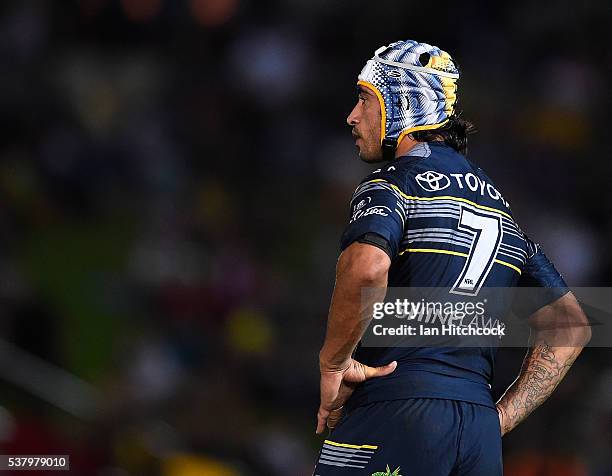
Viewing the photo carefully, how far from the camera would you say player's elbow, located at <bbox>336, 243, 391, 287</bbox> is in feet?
12.7

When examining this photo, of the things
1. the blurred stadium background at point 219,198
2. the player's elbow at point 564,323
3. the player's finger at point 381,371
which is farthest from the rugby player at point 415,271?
the blurred stadium background at point 219,198

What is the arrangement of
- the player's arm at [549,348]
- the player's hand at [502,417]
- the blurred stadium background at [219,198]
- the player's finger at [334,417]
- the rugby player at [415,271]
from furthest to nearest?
1. the blurred stadium background at [219,198]
2. the player's arm at [549,348]
3. the player's hand at [502,417]
4. the player's finger at [334,417]
5. the rugby player at [415,271]

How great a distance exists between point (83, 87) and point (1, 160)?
1.42m

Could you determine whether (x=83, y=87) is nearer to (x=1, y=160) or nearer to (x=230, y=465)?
(x=1, y=160)

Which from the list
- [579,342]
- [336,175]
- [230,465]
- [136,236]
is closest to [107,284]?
[136,236]

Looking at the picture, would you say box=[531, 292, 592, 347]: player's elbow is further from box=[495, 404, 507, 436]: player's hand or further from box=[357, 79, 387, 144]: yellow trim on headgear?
box=[357, 79, 387, 144]: yellow trim on headgear

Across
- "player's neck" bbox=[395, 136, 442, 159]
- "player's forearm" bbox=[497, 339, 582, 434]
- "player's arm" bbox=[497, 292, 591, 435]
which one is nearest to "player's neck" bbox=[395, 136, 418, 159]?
"player's neck" bbox=[395, 136, 442, 159]

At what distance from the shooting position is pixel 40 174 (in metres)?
12.4

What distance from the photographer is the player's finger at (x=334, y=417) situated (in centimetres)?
435

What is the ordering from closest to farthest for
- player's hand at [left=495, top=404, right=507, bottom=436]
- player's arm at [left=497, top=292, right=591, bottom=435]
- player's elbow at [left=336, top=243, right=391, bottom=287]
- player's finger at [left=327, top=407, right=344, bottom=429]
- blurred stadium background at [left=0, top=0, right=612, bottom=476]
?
player's elbow at [left=336, top=243, right=391, bottom=287], player's finger at [left=327, top=407, right=344, bottom=429], player's hand at [left=495, top=404, right=507, bottom=436], player's arm at [left=497, top=292, right=591, bottom=435], blurred stadium background at [left=0, top=0, right=612, bottom=476]

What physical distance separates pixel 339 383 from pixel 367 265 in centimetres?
54

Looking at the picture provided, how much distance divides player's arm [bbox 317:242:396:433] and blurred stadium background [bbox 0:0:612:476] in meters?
4.54

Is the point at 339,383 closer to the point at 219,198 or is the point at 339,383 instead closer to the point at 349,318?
the point at 349,318

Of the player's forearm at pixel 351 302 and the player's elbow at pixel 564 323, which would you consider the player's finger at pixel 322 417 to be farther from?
the player's elbow at pixel 564 323
